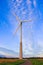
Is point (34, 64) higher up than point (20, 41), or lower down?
lower down

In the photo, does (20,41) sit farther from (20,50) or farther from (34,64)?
(34,64)

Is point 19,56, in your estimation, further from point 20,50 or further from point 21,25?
point 21,25

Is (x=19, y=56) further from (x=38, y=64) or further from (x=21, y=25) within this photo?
(x=38, y=64)

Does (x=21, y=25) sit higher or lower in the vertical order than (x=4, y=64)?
higher

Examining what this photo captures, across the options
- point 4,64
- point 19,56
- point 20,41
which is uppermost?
point 20,41

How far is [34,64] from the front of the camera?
129ft

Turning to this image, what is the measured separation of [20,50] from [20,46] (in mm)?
1407

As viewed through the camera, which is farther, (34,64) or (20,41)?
(20,41)

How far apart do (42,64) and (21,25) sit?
60.1 ft

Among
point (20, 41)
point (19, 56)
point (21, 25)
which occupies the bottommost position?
point (19, 56)

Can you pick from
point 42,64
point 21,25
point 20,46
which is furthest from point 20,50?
point 42,64

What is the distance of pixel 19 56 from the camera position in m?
57.3

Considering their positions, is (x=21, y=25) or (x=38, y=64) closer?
(x=38, y=64)

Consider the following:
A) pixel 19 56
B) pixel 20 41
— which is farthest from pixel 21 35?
pixel 19 56
